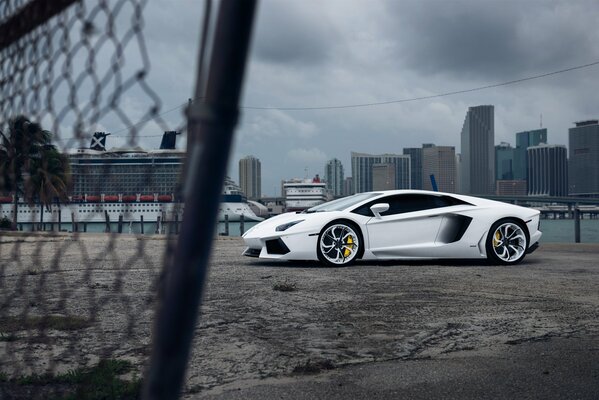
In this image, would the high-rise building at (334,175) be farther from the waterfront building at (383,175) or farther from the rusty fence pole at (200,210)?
the rusty fence pole at (200,210)

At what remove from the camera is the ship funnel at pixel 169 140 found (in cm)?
134

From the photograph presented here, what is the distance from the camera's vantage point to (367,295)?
19.1 feet

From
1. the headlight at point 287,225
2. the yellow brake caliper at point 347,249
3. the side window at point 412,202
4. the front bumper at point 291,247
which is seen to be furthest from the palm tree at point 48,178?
the side window at point 412,202

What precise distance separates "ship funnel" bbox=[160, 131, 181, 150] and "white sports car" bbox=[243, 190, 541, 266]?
23.7 feet

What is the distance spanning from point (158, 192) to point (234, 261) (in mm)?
8135

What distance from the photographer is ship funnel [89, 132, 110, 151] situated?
175 cm

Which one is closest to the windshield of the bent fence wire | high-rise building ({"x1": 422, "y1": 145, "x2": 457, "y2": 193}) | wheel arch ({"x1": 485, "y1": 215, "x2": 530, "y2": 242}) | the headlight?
the headlight

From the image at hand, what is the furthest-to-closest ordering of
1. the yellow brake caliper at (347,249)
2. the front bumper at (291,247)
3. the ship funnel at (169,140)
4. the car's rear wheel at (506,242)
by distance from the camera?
the car's rear wheel at (506,242), the yellow brake caliper at (347,249), the front bumper at (291,247), the ship funnel at (169,140)

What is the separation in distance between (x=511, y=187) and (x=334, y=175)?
1897 centimetres

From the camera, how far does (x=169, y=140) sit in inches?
54.1

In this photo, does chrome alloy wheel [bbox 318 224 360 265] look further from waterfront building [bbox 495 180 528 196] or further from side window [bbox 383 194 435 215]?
waterfront building [bbox 495 180 528 196]

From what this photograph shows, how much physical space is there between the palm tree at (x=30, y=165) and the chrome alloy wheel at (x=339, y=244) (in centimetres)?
647

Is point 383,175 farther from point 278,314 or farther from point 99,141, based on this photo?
point 99,141

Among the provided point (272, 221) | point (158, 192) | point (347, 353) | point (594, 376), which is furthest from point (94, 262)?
point (272, 221)
